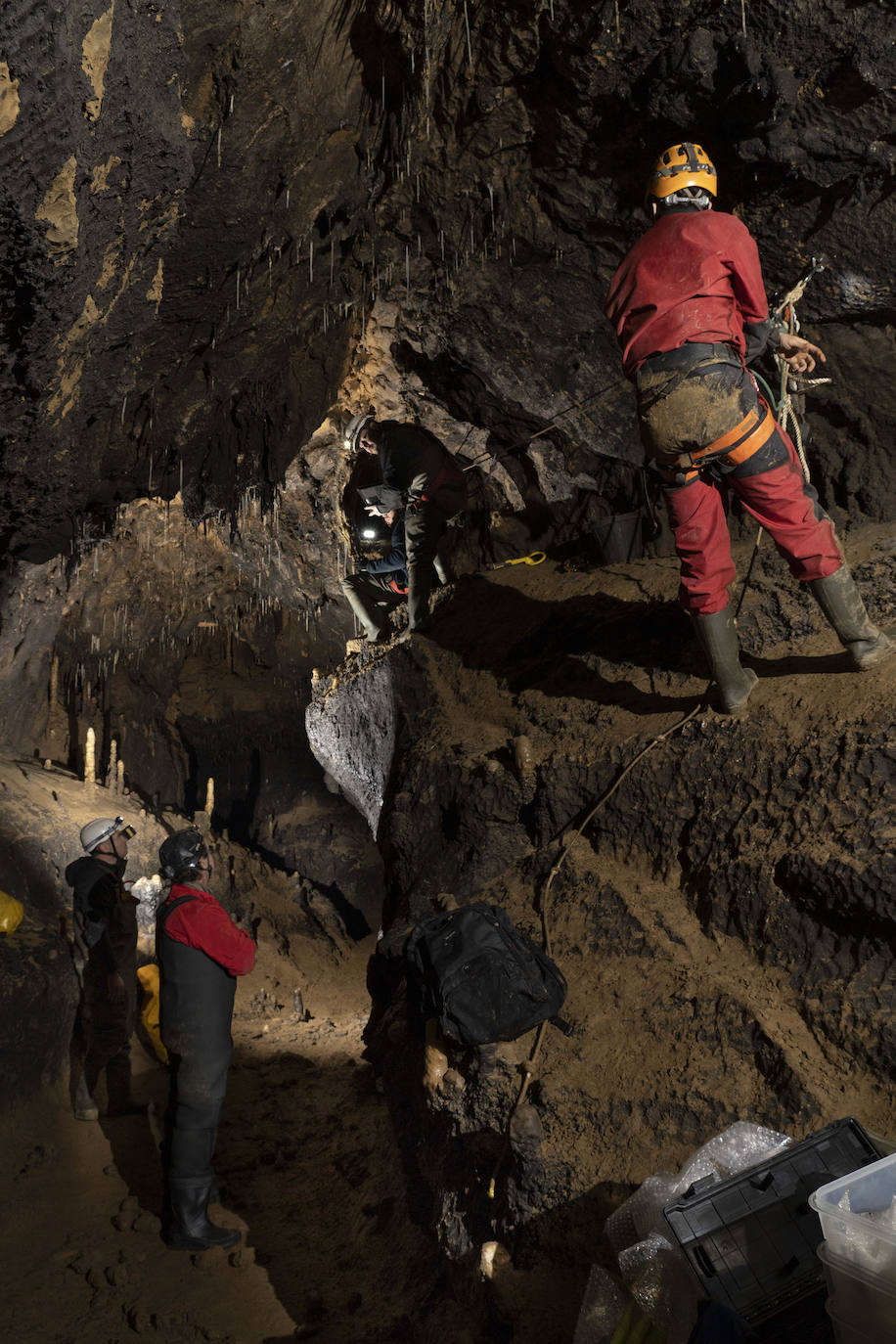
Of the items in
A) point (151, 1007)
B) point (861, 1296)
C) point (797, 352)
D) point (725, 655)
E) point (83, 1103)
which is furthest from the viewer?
point (151, 1007)

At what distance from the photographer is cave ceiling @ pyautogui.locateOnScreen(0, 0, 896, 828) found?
4.22m

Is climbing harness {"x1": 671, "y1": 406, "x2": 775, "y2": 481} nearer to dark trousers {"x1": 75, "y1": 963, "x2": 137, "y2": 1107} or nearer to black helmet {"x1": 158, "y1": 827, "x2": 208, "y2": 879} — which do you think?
black helmet {"x1": 158, "y1": 827, "x2": 208, "y2": 879}

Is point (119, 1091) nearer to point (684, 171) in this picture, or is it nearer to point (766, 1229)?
point (766, 1229)

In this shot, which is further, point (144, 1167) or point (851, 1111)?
point (144, 1167)

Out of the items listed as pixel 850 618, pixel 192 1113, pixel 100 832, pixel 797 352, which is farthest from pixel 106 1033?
pixel 797 352

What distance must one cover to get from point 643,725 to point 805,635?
0.93m

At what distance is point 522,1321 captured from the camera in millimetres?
2643

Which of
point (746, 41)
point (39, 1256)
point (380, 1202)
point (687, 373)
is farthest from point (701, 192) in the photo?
point (39, 1256)

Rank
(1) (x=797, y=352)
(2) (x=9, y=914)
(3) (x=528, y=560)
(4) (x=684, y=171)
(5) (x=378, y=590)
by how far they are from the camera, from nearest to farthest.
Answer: (4) (x=684, y=171) < (1) (x=797, y=352) < (2) (x=9, y=914) < (3) (x=528, y=560) < (5) (x=378, y=590)

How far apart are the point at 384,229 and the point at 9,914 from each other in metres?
5.57

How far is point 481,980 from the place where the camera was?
319 centimetres

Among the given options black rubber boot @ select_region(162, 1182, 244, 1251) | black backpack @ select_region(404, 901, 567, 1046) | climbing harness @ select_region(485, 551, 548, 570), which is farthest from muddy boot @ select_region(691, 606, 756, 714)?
climbing harness @ select_region(485, 551, 548, 570)

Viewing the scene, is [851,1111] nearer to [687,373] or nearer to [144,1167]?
[687,373]

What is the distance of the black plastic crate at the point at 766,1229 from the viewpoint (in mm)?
1805
